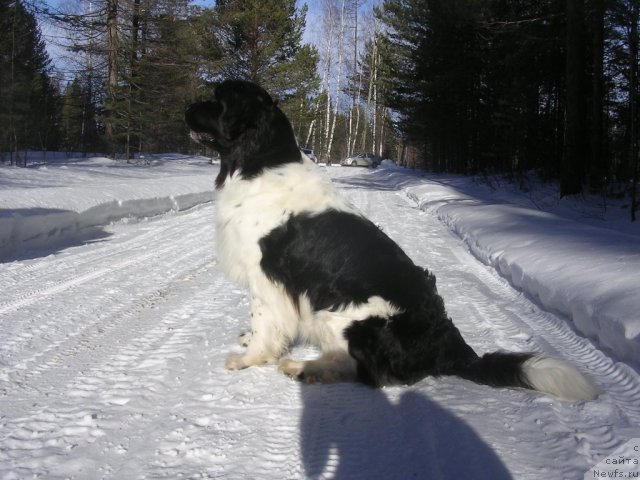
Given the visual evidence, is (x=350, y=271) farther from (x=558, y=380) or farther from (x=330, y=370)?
(x=558, y=380)

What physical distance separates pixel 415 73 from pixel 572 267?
2714 cm

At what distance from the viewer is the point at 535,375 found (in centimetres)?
273

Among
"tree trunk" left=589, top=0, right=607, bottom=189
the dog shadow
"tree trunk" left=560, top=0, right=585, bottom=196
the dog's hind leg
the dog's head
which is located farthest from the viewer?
"tree trunk" left=589, top=0, right=607, bottom=189

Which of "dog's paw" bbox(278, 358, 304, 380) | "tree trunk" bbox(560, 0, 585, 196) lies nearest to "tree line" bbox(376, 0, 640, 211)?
"tree trunk" bbox(560, 0, 585, 196)

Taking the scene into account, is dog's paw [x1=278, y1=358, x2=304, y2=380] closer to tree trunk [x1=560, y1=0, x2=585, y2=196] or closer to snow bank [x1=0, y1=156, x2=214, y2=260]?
snow bank [x1=0, y1=156, x2=214, y2=260]

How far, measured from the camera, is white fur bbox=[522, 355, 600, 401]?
2686mm

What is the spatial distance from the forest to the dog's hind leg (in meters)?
10.4

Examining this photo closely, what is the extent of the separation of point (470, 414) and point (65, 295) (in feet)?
13.0

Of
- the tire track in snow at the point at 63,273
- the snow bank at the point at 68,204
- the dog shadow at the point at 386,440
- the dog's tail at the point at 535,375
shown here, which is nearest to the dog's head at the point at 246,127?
the dog shadow at the point at 386,440

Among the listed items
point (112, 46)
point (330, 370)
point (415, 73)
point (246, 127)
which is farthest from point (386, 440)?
point (415, 73)

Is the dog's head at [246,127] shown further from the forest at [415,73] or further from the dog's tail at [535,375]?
the forest at [415,73]

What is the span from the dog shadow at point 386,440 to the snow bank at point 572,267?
1.54 metres

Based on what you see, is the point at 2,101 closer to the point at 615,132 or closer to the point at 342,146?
the point at 615,132

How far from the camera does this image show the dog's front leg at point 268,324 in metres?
3.28
